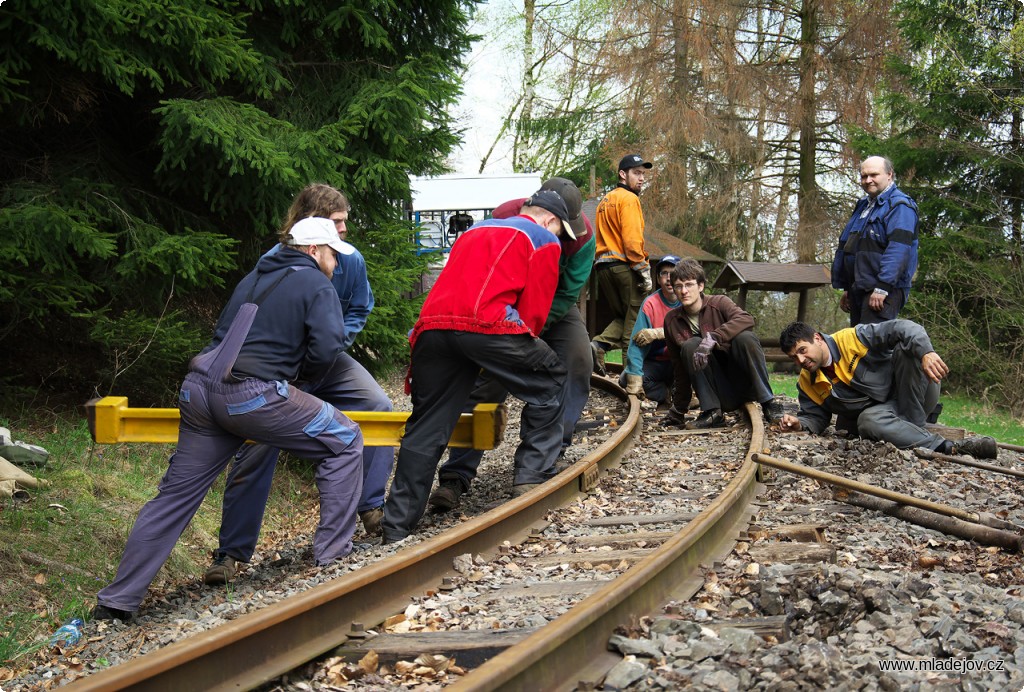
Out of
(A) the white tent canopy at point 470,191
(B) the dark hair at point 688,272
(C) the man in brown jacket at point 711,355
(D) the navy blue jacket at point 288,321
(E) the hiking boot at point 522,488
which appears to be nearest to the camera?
(D) the navy blue jacket at point 288,321

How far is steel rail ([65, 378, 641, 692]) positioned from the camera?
2.87 m

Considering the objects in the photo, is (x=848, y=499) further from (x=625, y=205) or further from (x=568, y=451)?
(x=625, y=205)

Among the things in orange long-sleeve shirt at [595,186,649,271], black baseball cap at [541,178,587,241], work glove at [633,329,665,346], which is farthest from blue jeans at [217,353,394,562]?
orange long-sleeve shirt at [595,186,649,271]

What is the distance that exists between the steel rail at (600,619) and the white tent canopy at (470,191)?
18.0 meters

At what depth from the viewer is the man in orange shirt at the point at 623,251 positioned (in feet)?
33.8

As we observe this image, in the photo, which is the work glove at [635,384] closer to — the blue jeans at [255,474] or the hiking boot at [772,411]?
the hiking boot at [772,411]

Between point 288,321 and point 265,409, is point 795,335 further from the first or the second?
point 265,409

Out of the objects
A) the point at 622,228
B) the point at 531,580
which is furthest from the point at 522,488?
the point at 622,228

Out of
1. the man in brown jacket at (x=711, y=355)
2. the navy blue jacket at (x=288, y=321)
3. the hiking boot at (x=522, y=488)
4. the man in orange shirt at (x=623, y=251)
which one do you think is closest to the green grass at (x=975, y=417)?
the man in brown jacket at (x=711, y=355)

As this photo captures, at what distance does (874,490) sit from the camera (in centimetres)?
533

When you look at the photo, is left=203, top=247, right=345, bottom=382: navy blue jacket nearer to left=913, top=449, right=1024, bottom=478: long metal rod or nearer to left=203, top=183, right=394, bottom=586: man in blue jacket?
left=203, top=183, right=394, bottom=586: man in blue jacket

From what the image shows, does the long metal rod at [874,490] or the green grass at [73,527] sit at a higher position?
the long metal rod at [874,490]

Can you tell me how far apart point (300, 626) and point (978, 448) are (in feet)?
17.8

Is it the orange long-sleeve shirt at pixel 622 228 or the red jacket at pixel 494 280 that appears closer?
the red jacket at pixel 494 280
